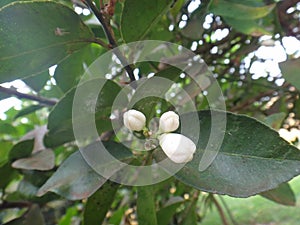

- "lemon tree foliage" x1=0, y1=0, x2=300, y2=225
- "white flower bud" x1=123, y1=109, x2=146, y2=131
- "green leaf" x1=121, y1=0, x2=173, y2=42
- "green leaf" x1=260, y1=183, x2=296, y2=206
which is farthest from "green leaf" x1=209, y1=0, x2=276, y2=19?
"green leaf" x1=260, y1=183, x2=296, y2=206

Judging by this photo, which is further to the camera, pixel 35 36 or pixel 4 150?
pixel 4 150

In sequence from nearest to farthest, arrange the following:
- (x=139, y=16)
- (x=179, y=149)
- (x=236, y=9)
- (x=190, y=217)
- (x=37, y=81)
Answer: (x=179, y=149) < (x=139, y=16) < (x=236, y=9) < (x=37, y=81) < (x=190, y=217)

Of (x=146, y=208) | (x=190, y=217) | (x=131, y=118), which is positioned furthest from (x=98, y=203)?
(x=190, y=217)

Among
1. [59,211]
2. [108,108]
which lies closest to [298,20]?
[108,108]

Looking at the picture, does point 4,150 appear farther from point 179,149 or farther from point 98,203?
point 179,149

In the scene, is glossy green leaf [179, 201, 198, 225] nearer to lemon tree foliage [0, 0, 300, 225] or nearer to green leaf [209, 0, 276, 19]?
lemon tree foliage [0, 0, 300, 225]
